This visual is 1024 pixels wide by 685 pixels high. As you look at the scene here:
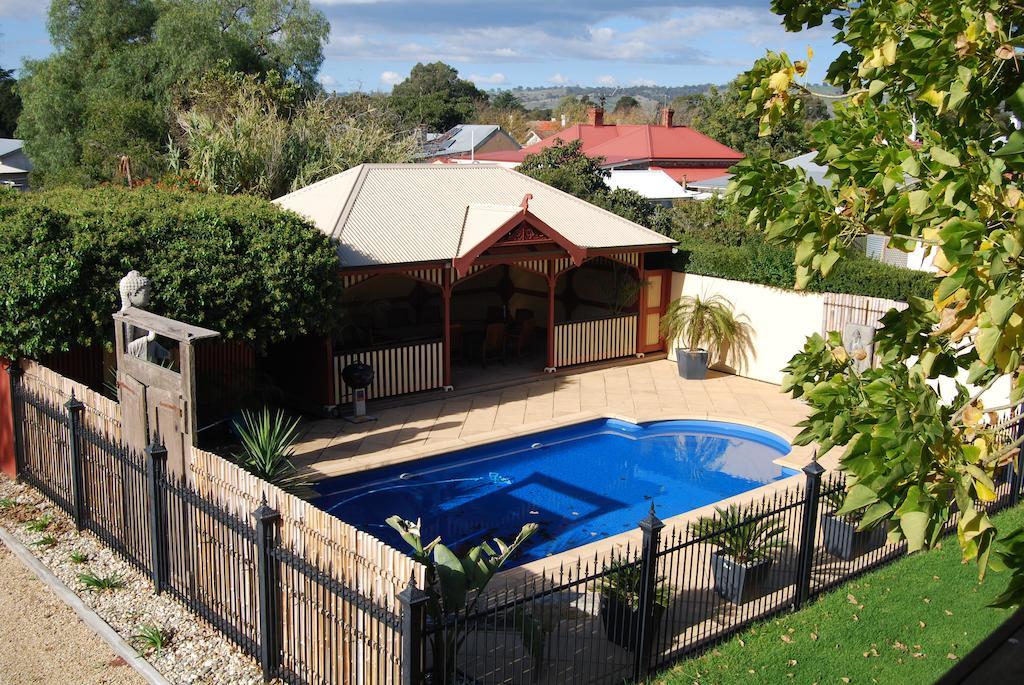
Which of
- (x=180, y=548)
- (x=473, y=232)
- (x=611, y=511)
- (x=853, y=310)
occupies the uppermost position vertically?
(x=473, y=232)

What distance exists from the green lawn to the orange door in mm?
9768

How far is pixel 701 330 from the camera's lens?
17.5 meters

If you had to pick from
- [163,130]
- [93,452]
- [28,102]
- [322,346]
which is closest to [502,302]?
[322,346]

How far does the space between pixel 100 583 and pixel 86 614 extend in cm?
51

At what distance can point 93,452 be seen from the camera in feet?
30.4

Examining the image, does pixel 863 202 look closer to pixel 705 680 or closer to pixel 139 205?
pixel 705 680

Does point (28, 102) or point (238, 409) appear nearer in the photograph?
point (238, 409)

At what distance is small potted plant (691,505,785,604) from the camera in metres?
8.21

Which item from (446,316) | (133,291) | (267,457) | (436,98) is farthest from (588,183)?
(436,98)

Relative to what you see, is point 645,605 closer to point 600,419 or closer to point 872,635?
point 872,635

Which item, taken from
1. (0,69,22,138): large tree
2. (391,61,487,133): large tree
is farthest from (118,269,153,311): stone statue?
(0,69,22,138): large tree

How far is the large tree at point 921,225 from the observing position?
3111 mm

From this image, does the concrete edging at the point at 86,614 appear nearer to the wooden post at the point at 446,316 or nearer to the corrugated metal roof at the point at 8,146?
the wooden post at the point at 446,316

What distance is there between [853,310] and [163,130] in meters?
25.1
